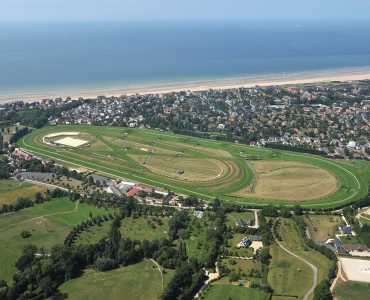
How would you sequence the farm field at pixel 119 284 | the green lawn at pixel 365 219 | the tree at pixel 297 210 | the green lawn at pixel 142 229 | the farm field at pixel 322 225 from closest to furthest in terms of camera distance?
1. the farm field at pixel 119 284
2. the green lawn at pixel 142 229
3. the farm field at pixel 322 225
4. the green lawn at pixel 365 219
5. the tree at pixel 297 210

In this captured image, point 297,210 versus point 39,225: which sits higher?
point 39,225

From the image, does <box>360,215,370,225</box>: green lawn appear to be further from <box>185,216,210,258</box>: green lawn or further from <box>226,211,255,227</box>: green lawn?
<box>185,216,210,258</box>: green lawn

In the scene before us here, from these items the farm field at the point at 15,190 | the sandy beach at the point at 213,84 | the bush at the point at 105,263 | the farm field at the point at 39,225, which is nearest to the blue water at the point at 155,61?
the sandy beach at the point at 213,84

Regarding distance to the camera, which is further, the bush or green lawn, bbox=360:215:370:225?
green lawn, bbox=360:215:370:225

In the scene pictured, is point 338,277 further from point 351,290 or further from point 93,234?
point 93,234

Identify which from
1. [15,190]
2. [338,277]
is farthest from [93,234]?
[338,277]

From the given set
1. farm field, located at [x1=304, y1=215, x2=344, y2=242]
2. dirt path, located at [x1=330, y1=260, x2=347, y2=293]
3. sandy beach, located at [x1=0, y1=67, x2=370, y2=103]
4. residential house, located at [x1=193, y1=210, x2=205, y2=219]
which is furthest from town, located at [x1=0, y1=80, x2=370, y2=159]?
dirt path, located at [x1=330, y1=260, x2=347, y2=293]

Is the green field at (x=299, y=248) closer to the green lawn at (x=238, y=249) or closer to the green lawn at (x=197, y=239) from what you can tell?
the green lawn at (x=238, y=249)
